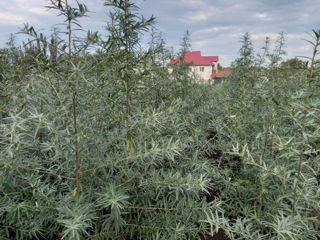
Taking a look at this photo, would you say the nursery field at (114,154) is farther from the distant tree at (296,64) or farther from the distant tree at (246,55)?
the distant tree at (246,55)

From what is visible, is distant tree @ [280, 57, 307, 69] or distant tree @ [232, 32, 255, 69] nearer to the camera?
distant tree @ [280, 57, 307, 69]

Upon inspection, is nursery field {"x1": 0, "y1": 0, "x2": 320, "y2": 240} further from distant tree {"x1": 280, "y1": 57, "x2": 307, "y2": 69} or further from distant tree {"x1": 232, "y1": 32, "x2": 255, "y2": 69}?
distant tree {"x1": 232, "y1": 32, "x2": 255, "y2": 69}

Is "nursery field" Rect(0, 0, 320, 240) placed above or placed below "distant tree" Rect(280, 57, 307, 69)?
below

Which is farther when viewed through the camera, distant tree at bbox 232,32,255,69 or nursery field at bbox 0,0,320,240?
distant tree at bbox 232,32,255,69

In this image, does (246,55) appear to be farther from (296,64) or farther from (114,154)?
(114,154)

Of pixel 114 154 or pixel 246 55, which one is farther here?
pixel 246 55

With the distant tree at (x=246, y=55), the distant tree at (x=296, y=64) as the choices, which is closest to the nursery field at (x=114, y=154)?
the distant tree at (x=296, y=64)

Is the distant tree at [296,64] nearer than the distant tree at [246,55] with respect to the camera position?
Yes

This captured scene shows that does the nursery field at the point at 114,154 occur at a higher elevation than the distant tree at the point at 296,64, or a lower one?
lower

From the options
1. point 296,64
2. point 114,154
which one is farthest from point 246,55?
point 114,154

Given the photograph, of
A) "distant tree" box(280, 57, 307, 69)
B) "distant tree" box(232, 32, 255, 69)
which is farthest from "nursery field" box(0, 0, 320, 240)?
"distant tree" box(232, 32, 255, 69)

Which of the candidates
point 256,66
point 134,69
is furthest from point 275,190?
point 256,66

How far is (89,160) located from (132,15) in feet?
3.19

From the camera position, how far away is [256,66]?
13.5 feet
